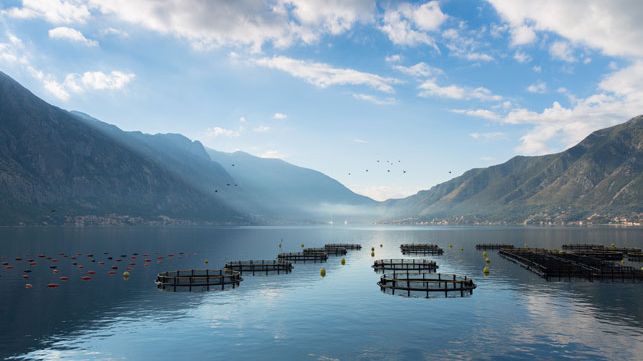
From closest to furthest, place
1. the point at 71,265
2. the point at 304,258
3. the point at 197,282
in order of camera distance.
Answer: the point at 197,282 < the point at 71,265 < the point at 304,258

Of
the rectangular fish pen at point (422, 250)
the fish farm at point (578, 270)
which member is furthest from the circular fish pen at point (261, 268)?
the rectangular fish pen at point (422, 250)

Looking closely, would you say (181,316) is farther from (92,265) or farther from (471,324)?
(92,265)

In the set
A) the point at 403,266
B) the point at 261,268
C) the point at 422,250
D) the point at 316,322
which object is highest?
the point at 261,268

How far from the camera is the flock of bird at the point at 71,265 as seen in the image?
9875 cm

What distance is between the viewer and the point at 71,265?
12069 centimetres

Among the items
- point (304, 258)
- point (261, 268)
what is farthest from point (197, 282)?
point (304, 258)

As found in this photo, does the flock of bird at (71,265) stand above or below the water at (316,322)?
above

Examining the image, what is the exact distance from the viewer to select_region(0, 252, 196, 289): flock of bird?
9875 centimetres

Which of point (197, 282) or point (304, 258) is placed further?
point (304, 258)

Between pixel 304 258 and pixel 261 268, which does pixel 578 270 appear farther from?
pixel 304 258

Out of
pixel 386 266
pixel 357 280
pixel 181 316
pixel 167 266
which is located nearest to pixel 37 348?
pixel 181 316

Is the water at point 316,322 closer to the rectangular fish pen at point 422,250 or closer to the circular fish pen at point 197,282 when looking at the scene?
the circular fish pen at point 197,282

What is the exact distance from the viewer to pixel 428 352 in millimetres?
45500

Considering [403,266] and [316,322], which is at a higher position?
[403,266]
